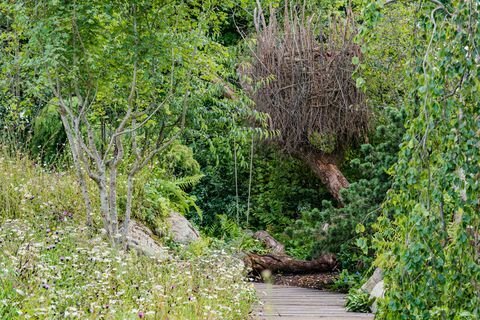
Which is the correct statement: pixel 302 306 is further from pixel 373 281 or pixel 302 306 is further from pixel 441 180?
pixel 441 180

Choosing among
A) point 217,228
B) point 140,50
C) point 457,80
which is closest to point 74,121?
point 140,50

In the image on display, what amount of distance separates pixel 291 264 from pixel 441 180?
22.4ft

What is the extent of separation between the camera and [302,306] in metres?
6.07

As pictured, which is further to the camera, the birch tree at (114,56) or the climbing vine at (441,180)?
the birch tree at (114,56)

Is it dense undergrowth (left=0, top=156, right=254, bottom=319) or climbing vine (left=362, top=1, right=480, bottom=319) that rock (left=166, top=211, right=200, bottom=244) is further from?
climbing vine (left=362, top=1, right=480, bottom=319)

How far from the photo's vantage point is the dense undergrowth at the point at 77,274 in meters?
4.01

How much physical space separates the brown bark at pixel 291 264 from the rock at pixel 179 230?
1.18m

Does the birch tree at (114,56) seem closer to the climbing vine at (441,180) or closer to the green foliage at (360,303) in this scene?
the green foliage at (360,303)

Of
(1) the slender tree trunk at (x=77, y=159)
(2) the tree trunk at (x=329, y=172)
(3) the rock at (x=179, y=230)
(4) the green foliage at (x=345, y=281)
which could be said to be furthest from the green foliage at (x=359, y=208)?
(1) the slender tree trunk at (x=77, y=159)

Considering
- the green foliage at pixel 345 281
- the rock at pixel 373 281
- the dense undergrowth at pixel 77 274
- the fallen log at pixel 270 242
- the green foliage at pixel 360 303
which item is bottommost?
the fallen log at pixel 270 242

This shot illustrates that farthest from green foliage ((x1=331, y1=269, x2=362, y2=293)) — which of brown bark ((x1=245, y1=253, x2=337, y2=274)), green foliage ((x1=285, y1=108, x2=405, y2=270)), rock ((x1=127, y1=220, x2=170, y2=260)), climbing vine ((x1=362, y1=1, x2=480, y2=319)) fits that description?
climbing vine ((x1=362, y1=1, x2=480, y2=319))

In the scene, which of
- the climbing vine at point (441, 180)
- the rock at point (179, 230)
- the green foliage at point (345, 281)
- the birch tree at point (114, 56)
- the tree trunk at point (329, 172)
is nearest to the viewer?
the climbing vine at point (441, 180)

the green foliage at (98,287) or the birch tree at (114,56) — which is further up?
the birch tree at (114,56)

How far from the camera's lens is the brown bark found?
943 cm
